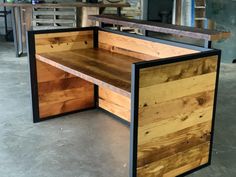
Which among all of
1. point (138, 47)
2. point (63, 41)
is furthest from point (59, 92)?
point (138, 47)

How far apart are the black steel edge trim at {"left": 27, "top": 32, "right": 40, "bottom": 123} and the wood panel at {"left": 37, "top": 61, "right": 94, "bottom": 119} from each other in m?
0.04

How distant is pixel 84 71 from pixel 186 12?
6.07 m

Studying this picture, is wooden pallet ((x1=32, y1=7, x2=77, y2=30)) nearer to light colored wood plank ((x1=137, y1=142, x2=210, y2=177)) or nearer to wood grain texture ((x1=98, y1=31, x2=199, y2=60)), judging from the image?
wood grain texture ((x1=98, y1=31, x2=199, y2=60))

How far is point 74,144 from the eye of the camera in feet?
9.30

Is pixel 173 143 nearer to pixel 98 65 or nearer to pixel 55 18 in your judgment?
pixel 98 65

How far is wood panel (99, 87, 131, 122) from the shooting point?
3.25 meters

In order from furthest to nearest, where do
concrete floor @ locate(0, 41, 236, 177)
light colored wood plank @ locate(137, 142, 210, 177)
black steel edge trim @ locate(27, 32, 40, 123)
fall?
black steel edge trim @ locate(27, 32, 40, 123) < concrete floor @ locate(0, 41, 236, 177) < light colored wood plank @ locate(137, 142, 210, 177)

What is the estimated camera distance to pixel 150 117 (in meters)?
2.02

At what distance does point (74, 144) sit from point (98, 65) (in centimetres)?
70

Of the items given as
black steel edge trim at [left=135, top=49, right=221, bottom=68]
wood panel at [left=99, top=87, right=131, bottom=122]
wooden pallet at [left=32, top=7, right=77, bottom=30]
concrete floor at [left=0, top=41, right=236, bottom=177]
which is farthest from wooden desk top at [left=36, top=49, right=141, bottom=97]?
wooden pallet at [left=32, top=7, right=77, bottom=30]

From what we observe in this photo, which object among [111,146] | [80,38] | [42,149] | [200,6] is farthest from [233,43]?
[42,149]

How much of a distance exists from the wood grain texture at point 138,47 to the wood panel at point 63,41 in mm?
140

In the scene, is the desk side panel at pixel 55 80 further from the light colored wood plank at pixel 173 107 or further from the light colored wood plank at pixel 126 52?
the light colored wood plank at pixel 173 107

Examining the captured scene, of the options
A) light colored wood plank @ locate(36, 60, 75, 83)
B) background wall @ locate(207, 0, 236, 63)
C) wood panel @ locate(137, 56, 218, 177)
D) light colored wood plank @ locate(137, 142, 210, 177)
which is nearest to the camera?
wood panel @ locate(137, 56, 218, 177)
